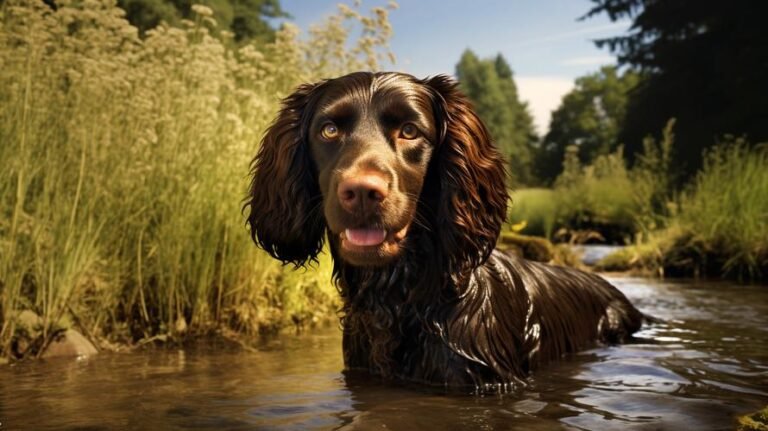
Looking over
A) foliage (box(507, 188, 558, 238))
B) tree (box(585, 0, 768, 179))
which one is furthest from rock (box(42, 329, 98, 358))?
tree (box(585, 0, 768, 179))

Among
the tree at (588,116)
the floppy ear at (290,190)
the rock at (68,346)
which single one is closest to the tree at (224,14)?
the rock at (68,346)

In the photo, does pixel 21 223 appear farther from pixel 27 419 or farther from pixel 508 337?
pixel 508 337

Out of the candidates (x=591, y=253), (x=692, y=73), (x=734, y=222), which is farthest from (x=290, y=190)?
(x=692, y=73)

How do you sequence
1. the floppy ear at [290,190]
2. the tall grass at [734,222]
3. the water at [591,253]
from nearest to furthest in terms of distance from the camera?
the floppy ear at [290,190] < the tall grass at [734,222] < the water at [591,253]

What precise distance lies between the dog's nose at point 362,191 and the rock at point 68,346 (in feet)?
10.0

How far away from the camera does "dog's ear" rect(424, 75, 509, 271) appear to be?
3.67 metres

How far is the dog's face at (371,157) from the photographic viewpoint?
3223 millimetres

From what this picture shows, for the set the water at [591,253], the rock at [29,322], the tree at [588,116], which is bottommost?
the rock at [29,322]

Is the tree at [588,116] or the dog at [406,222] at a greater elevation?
the tree at [588,116]

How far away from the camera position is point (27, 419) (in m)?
3.52

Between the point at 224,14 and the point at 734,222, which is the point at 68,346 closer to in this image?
the point at 734,222

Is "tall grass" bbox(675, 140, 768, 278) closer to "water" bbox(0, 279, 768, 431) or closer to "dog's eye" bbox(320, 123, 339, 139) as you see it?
"water" bbox(0, 279, 768, 431)

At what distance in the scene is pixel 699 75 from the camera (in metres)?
28.0

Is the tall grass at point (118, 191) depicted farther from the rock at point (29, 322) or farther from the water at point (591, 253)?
the water at point (591, 253)
